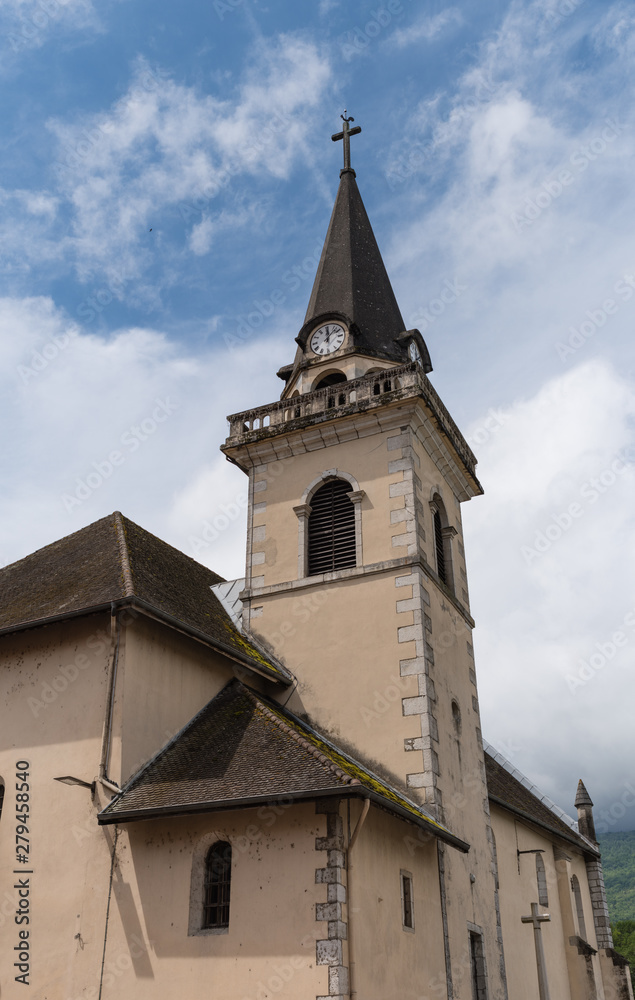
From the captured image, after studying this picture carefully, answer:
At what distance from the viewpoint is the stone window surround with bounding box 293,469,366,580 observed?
1658cm

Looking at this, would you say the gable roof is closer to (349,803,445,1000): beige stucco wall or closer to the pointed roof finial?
(349,803,445,1000): beige stucco wall

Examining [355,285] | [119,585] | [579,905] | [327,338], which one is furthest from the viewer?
[579,905]

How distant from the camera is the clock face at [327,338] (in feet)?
64.9

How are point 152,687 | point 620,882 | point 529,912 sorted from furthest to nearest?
1. point 620,882
2. point 529,912
3. point 152,687

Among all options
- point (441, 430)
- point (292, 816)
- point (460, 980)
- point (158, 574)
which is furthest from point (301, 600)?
point (460, 980)

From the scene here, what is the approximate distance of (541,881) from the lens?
2164 centimetres

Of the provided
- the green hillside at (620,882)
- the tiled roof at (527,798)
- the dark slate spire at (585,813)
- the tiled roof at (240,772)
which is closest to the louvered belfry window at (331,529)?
the tiled roof at (240,772)

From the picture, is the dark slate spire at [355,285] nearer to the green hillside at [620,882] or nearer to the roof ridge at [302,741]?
the roof ridge at [302,741]

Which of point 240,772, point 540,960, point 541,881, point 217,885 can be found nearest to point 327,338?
point 240,772

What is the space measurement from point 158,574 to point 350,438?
469cm

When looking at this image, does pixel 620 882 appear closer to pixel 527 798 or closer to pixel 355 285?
pixel 527 798

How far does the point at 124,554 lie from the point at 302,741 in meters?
4.78

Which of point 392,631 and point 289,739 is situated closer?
point 289,739

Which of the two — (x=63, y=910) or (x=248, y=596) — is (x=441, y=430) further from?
(x=63, y=910)
